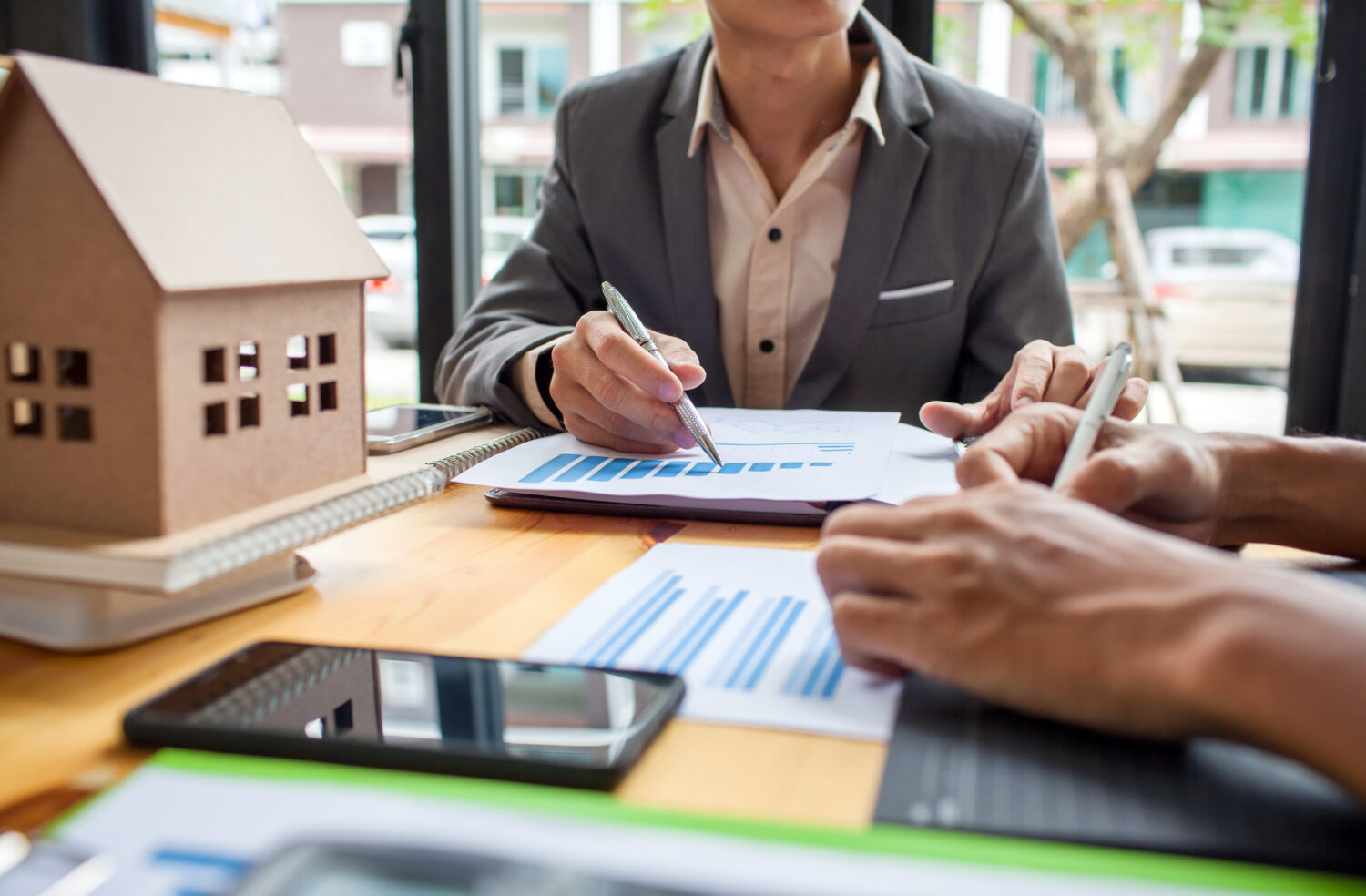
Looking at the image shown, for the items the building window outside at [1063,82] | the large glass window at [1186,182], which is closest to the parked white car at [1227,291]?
the large glass window at [1186,182]

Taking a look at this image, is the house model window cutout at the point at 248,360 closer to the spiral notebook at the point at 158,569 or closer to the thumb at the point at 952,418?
the spiral notebook at the point at 158,569

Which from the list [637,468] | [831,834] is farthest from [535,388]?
[831,834]

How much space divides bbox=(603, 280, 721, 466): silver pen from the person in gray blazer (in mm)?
305

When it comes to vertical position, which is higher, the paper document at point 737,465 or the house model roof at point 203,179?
the house model roof at point 203,179

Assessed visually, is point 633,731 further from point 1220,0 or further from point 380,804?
point 1220,0

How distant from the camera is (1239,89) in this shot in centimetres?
212

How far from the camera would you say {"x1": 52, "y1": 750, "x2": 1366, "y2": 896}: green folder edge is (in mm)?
306

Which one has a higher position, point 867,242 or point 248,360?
point 867,242

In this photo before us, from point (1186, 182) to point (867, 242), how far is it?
1.37 metres

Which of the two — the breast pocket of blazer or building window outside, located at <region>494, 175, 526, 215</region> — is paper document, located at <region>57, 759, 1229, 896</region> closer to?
the breast pocket of blazer

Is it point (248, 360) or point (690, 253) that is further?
point (690, 253)

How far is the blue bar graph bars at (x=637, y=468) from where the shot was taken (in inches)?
32.7

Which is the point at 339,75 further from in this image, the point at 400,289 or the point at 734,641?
the point at 734,641

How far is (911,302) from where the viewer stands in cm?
133
